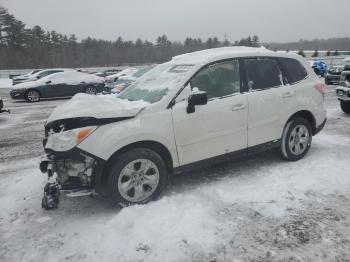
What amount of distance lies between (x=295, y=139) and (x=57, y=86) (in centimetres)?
1398

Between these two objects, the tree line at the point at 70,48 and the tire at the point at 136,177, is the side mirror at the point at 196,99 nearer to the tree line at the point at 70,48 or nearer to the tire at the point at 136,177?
the tire at the point at 136,177

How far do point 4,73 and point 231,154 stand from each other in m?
43.7

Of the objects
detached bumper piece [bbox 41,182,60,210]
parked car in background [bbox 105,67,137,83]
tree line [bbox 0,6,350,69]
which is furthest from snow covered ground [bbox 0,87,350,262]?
tree line [bbox 0,6,350,69]

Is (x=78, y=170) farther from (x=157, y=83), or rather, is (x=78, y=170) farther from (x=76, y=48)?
(x=76, y=48)

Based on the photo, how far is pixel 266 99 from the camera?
4988mm

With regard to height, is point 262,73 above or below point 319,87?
above

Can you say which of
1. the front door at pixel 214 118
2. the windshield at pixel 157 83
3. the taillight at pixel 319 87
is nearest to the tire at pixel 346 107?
the taillight at pixel 319 87

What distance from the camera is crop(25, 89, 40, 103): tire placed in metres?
16.3

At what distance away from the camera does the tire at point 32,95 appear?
641 inches

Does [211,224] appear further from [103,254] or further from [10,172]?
[10,172]

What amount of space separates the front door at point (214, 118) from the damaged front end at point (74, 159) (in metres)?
0.93

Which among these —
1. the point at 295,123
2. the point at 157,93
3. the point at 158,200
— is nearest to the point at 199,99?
the point at 157,93

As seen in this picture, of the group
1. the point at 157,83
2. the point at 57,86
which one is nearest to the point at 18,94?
the point at 57,86

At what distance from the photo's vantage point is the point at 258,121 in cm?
495
